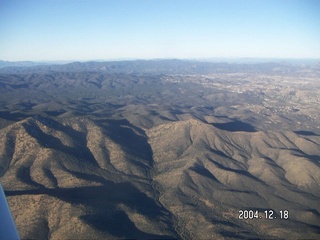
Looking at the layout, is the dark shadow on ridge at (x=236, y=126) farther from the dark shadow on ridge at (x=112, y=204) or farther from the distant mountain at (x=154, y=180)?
the dark shadow on ridge at (x=112, y=204)

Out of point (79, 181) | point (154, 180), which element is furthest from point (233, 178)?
point (79, 181)

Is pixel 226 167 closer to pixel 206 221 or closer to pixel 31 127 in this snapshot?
pixel 206 221

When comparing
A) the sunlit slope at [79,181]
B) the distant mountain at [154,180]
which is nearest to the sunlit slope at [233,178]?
the distant mountain at [154,180]

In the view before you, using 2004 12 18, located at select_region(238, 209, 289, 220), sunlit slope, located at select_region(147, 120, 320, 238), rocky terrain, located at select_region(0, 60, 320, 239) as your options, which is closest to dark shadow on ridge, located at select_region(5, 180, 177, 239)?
rocky terrain, located at select_region(0, 60, 320, 239)

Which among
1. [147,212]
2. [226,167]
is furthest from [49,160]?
[226,167]

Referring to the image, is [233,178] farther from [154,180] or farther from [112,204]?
[112,204]
